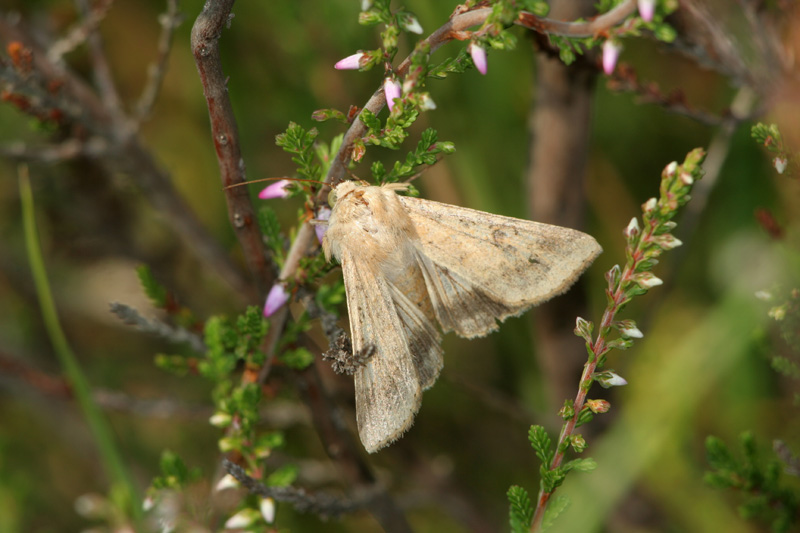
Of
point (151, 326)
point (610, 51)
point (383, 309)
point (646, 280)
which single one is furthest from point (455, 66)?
point (151, 326)

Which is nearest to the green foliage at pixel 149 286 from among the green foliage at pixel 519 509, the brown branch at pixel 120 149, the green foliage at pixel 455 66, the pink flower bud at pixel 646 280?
the brown branch at pixel 120 149

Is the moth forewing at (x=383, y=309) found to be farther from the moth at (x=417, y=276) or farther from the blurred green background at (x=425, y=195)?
the blurred green background at (x=425, y=195)

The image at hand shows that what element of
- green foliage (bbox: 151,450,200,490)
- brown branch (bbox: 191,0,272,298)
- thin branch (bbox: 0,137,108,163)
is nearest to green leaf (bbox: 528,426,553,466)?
brown branch (bbox: 191,0,272,298)

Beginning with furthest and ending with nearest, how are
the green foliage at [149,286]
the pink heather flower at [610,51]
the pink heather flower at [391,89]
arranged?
the green foliage at [149,286]
the pink heather flower at [391,89]
the pink heather flower at [610,51]

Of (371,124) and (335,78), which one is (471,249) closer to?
(371,124)

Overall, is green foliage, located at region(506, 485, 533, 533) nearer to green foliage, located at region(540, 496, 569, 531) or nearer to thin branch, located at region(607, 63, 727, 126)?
green foliage, located at region(540, 496, 569, 531)

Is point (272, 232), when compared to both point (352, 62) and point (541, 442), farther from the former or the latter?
point (541, 442)

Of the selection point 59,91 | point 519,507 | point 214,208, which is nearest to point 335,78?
point 214,208
